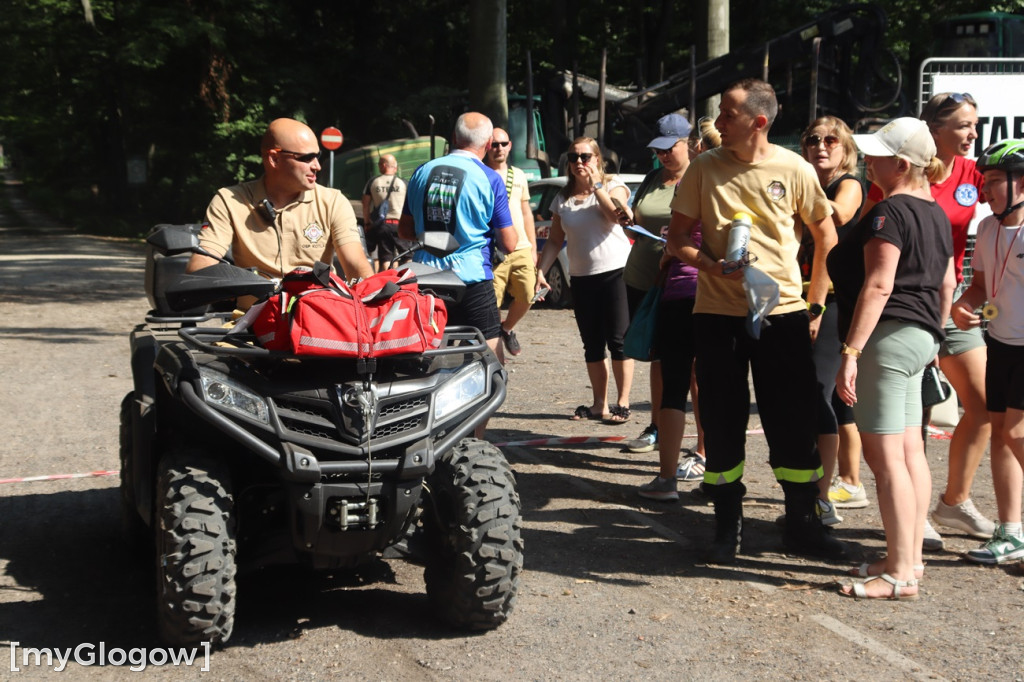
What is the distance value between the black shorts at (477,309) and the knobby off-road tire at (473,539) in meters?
1.96

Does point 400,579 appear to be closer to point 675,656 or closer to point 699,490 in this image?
point 675,656

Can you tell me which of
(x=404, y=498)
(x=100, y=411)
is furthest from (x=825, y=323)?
(x=100, y=411)

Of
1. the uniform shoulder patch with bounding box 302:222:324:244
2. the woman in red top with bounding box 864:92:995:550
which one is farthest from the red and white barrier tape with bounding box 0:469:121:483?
the woman in red top with bounding box 864:92:995:550

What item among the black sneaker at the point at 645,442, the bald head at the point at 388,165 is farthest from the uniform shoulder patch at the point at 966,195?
the bald head at the point at 388,165

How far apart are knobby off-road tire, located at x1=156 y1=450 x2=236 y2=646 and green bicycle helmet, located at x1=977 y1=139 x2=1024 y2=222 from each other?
3500mm

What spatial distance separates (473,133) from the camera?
21.3 ft

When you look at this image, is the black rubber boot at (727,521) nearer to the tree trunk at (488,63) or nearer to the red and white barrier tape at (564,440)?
the red and white barrier tape at (564,440)

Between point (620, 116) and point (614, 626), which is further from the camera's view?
point (620, 116)

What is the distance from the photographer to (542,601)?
4832mm

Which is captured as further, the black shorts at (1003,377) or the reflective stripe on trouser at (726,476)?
the reflective stripe on trouser at (726,476)

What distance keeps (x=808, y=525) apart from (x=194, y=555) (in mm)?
2746

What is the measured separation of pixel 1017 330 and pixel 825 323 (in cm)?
94

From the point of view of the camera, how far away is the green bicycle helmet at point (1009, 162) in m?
5.20

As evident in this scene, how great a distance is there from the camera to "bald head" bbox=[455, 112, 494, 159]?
6.50 m
